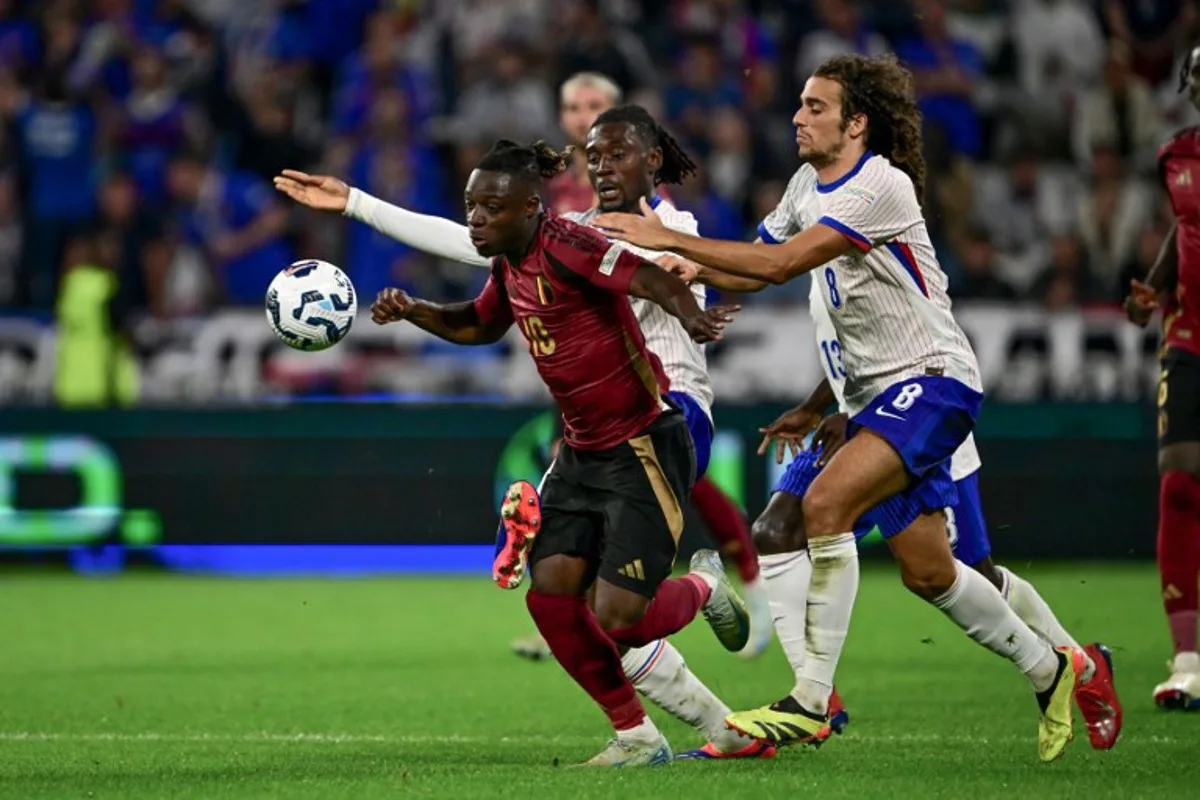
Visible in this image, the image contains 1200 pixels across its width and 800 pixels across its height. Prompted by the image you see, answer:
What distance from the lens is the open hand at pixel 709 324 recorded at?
5797mm

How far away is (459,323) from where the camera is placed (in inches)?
272

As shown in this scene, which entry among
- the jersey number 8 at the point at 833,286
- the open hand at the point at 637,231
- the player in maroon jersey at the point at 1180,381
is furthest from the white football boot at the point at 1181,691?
the open hand at the point at 637,231

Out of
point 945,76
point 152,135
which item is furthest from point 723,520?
point 152,135

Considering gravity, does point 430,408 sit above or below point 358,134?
below

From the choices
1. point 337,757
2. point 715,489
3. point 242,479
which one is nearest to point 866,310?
point 337,757

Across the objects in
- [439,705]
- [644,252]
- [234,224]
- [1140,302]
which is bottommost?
[439,705]

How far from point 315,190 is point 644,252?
4.10ft

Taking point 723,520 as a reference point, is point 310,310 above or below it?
above

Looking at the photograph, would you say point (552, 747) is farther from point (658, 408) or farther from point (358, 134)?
point (358, 134)

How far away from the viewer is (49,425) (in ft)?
46.5

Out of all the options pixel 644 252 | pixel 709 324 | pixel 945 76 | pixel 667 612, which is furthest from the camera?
pixel 945 76

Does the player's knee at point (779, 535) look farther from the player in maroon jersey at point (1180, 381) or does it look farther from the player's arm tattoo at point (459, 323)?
the player in maroon jersey at point (1180, 381)

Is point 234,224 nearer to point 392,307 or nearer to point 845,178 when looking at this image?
point 392,307

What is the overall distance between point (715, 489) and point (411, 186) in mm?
6896
